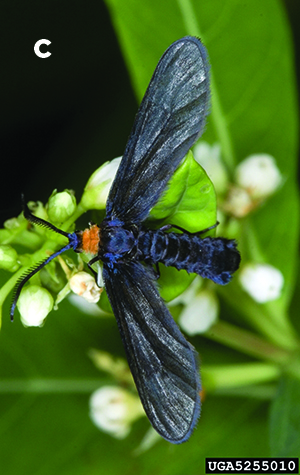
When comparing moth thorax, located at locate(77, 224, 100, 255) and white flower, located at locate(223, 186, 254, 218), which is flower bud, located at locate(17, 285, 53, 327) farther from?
white flower, located at locate(223, 186, 254, 218)

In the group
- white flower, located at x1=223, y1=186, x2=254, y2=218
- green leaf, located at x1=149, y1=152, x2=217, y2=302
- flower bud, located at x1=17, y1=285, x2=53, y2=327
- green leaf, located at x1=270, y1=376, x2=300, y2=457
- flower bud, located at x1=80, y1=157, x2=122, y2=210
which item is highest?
flower bud, located at x1=80, y1=157, x2=122, y2=210

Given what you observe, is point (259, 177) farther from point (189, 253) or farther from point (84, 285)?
point (84, 285)

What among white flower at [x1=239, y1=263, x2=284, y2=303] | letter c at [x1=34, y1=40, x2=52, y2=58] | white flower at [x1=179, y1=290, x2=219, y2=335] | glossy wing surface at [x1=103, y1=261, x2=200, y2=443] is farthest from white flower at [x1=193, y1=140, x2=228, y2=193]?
letter c at [x1=34, y1=40, x2=52, y2=58]

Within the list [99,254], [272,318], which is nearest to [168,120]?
[99,254]

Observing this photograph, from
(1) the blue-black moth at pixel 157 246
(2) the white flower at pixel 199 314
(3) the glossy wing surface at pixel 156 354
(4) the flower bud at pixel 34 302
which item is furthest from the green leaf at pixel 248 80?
(4) the flower bud at pixel 34 302

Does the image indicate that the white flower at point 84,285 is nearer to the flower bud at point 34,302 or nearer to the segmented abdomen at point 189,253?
the flower bud at point 34,302

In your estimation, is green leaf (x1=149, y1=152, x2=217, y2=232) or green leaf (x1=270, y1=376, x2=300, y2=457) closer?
green leaf (x1=149, y1=152, x2=217, y2=232)
